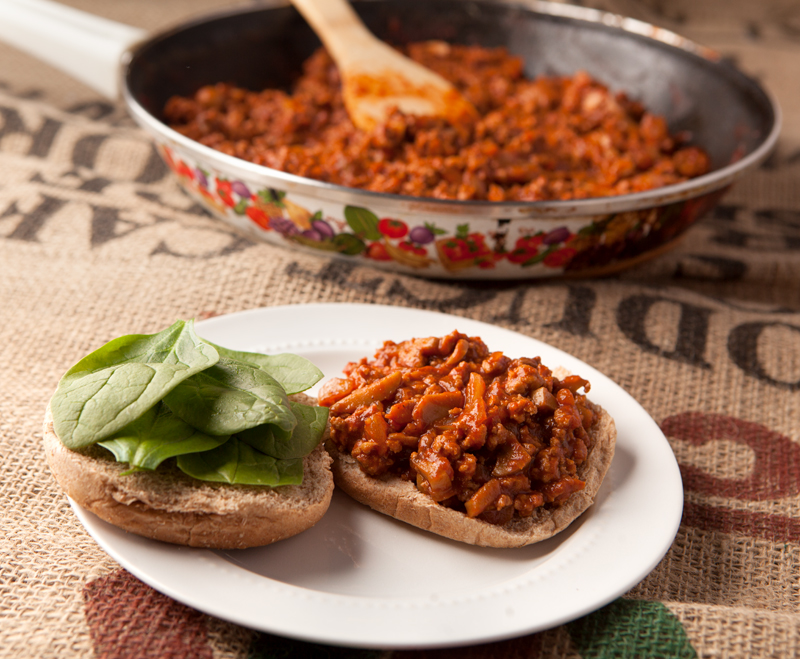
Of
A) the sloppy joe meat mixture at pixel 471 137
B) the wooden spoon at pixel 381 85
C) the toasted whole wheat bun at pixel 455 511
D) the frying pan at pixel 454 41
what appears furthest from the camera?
the wooden spoon at pixel 381 85

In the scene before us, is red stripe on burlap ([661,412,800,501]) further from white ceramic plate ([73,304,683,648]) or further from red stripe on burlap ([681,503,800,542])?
white ceramic plate ([73,304,683,648])

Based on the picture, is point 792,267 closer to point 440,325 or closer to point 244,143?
point 440,325

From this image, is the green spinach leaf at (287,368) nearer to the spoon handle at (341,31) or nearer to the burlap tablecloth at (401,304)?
the burlap tablecloth at (401,304)

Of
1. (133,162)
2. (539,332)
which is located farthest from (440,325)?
(133,162)

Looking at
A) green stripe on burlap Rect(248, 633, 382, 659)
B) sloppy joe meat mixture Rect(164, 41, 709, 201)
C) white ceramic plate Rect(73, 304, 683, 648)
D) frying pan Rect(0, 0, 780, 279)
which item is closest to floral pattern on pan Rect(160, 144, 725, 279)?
frying pan Rect(0, 0, 780, 279)

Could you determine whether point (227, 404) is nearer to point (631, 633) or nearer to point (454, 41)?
point (631, 633)

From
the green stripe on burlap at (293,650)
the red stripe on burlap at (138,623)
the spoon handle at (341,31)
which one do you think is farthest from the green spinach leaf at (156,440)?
the spoon handle at (341,31)
